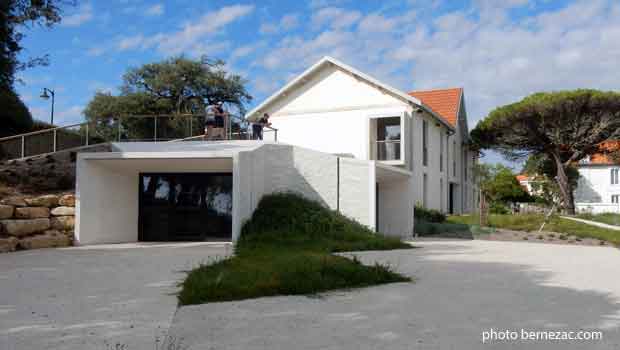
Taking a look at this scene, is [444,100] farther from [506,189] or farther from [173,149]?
[173,149]

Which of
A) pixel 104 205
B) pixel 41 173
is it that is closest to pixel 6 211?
pixel 104 205

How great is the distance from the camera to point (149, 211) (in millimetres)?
14664

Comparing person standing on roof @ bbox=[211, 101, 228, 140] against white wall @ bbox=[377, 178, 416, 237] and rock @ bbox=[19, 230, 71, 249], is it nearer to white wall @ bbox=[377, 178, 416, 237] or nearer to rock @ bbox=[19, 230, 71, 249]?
rock @ bbox=[19, 230, 71, 249]

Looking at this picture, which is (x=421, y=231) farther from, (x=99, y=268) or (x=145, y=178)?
(x=99, y=268)

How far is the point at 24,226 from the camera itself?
11070mm

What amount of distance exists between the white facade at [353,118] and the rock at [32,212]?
12.7 m

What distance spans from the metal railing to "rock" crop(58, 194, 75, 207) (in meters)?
2.90

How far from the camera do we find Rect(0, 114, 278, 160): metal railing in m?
14.3

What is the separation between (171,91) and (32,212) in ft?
95.6

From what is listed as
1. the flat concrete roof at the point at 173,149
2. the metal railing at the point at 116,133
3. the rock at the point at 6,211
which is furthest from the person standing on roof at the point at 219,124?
the rock at the point at 6,211

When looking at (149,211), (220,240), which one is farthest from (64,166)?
(220,240)

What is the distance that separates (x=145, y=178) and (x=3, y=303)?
968 centimetres

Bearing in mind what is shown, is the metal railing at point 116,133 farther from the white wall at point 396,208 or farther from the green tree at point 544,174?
the green tree at point 544,174

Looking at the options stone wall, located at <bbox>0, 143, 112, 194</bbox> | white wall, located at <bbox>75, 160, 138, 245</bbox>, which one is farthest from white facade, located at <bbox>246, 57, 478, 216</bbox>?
stone wall, located at <bbox>0, 143, 112, 194</bbox>
